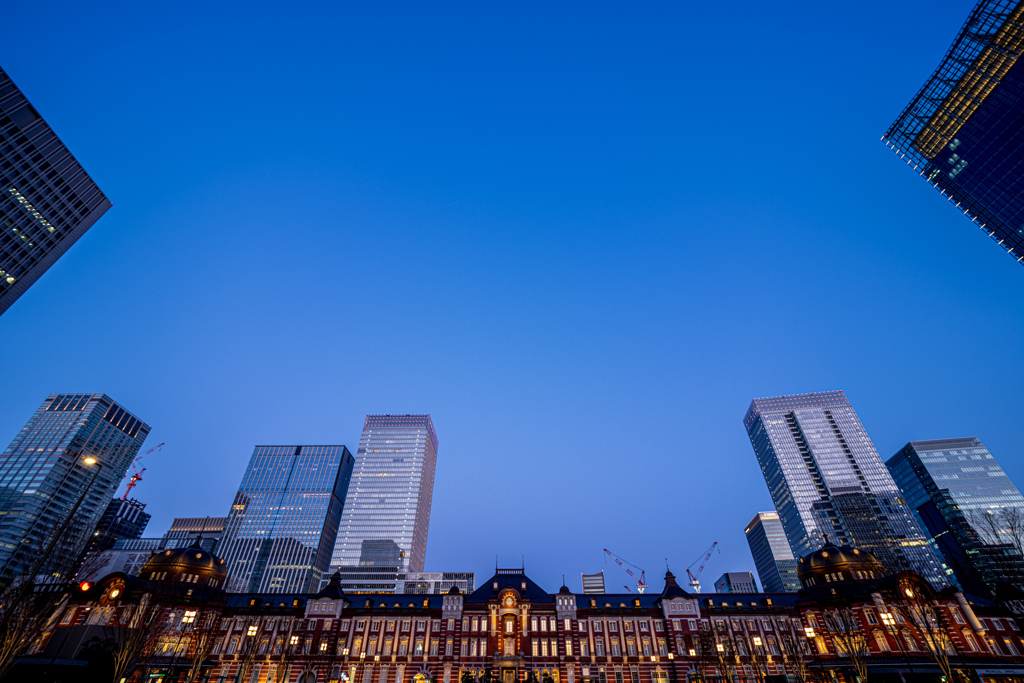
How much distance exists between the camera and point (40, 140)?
89688 mm

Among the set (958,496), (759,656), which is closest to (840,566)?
(759,656)

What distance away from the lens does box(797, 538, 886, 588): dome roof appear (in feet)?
252

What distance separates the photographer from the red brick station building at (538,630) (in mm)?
66688

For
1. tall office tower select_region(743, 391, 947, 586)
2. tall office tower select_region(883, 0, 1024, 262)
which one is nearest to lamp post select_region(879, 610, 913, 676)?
tall office tower select_region(883, 0, 1024, 262)

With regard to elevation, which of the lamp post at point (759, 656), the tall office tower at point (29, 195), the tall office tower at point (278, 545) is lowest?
the lamp post at point (759, 656)

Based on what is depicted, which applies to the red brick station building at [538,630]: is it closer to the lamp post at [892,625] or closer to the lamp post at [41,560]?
the lamp post at [892,625]

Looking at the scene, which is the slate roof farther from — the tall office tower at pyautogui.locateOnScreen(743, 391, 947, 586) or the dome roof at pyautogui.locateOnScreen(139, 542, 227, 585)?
the tall office tower at pyautogui.locateOnScreen(743, 391, 947, 586)

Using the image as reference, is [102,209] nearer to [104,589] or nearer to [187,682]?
[104,589]

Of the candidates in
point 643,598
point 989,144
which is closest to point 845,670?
point 643,598

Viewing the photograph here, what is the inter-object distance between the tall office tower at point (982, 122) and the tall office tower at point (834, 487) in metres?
121

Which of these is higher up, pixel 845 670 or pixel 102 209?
pixel 102 209

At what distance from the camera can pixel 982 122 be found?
77812 millimetres

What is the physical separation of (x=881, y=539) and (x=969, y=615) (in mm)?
119115

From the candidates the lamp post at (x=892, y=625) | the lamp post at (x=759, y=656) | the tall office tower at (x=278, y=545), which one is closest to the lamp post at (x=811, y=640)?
the lamp post at (x=759, y=656)
